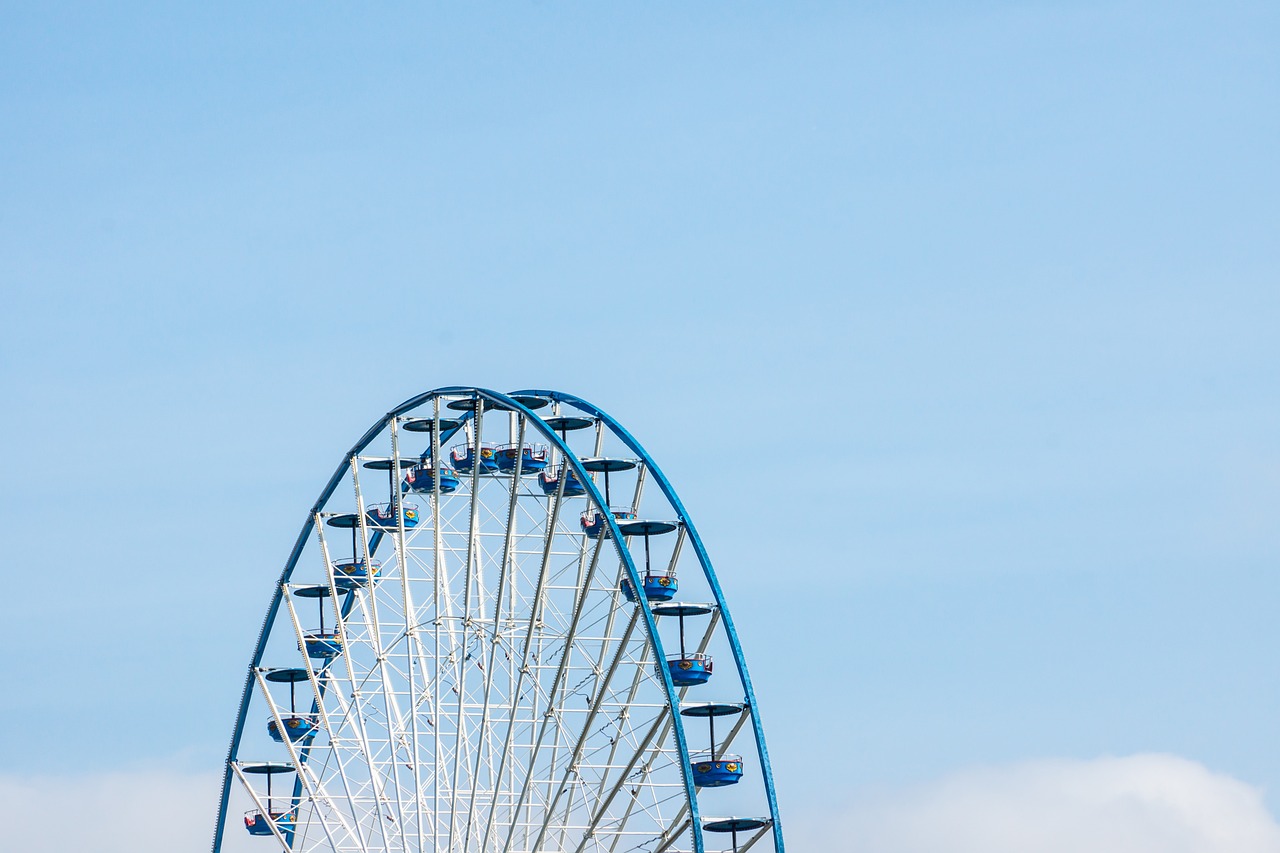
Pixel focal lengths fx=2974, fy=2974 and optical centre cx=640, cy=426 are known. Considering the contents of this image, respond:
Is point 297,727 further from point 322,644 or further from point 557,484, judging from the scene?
point 557,484

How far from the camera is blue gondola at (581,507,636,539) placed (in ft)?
213

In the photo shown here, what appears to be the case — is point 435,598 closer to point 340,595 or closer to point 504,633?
point 504,633

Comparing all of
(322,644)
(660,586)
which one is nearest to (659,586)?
(660,586)

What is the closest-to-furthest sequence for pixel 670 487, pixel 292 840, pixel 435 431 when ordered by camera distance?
1. pixel 670 487
2. pixel 435 431
3. pixel 292 840

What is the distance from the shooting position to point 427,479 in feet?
232

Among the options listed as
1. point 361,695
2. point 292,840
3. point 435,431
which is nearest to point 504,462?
point 435,431

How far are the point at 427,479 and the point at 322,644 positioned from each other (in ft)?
22.4

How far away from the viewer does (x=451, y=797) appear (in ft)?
220

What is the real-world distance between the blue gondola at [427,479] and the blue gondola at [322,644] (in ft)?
19.5

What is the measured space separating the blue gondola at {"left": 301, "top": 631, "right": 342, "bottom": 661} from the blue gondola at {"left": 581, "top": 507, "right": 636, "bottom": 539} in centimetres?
1102

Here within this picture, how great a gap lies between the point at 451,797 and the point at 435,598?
4.86m

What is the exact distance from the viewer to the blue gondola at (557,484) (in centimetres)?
6769

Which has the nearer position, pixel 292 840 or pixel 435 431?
Answer: pixel 435 431

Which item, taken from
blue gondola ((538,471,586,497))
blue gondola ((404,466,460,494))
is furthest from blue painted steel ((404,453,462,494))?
blue gondola ((538,471,586,497))
